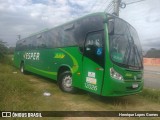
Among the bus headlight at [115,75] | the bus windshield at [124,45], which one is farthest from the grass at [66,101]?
the bus windshield at [124,45]

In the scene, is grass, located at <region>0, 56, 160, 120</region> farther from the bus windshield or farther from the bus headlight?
the bus windshield

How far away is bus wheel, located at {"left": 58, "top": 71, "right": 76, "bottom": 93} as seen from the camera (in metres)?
9.36

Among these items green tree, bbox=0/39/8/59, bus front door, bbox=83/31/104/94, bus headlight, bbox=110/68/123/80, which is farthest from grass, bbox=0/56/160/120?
green tree, bbox=0/39/8/59

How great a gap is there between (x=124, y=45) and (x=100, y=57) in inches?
41.4

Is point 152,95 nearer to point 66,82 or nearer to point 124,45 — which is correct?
point 124,45

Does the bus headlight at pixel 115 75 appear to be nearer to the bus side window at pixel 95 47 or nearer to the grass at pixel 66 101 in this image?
the bus side window at pixel 95 47

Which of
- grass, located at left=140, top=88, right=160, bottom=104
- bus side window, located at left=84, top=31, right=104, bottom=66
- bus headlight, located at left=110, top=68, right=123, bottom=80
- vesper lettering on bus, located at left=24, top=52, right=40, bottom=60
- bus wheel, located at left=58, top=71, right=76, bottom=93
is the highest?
bus side window, located at left=84, top=31, right=104, bottom=66

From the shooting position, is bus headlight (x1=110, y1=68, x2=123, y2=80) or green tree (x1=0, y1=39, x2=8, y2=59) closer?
bus headlight (x1=110, y1=68, x2=123, y2=80)

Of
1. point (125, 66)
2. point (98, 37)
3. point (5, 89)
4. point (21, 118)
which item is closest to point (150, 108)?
point (125, 66)

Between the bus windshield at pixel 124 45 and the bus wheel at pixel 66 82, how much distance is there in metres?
2.65

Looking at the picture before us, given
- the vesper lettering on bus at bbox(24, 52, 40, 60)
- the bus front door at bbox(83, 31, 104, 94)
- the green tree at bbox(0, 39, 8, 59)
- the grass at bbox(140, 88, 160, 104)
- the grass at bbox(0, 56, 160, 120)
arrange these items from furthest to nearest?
1. the green tree at bbox(0, 39, 8, 59)
2. the vesper lettering on bus at bbox(24, 52, 40, 60)
3. the grass at bbox(140, 88, 160, 104)
4. the bus front door at bbox(83, 31, 104, 94)
5. the grass at bbox(0, 56, 160, 120)

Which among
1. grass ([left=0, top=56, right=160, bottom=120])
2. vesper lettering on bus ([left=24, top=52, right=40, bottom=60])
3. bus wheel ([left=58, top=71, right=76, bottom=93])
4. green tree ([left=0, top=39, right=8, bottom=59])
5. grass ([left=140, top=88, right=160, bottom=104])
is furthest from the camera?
green tree ([left=0, top=39, right=8, bottom=59])

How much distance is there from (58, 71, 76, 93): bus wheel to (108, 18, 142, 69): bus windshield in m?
2.65

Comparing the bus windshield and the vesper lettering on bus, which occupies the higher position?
the bus windshield
